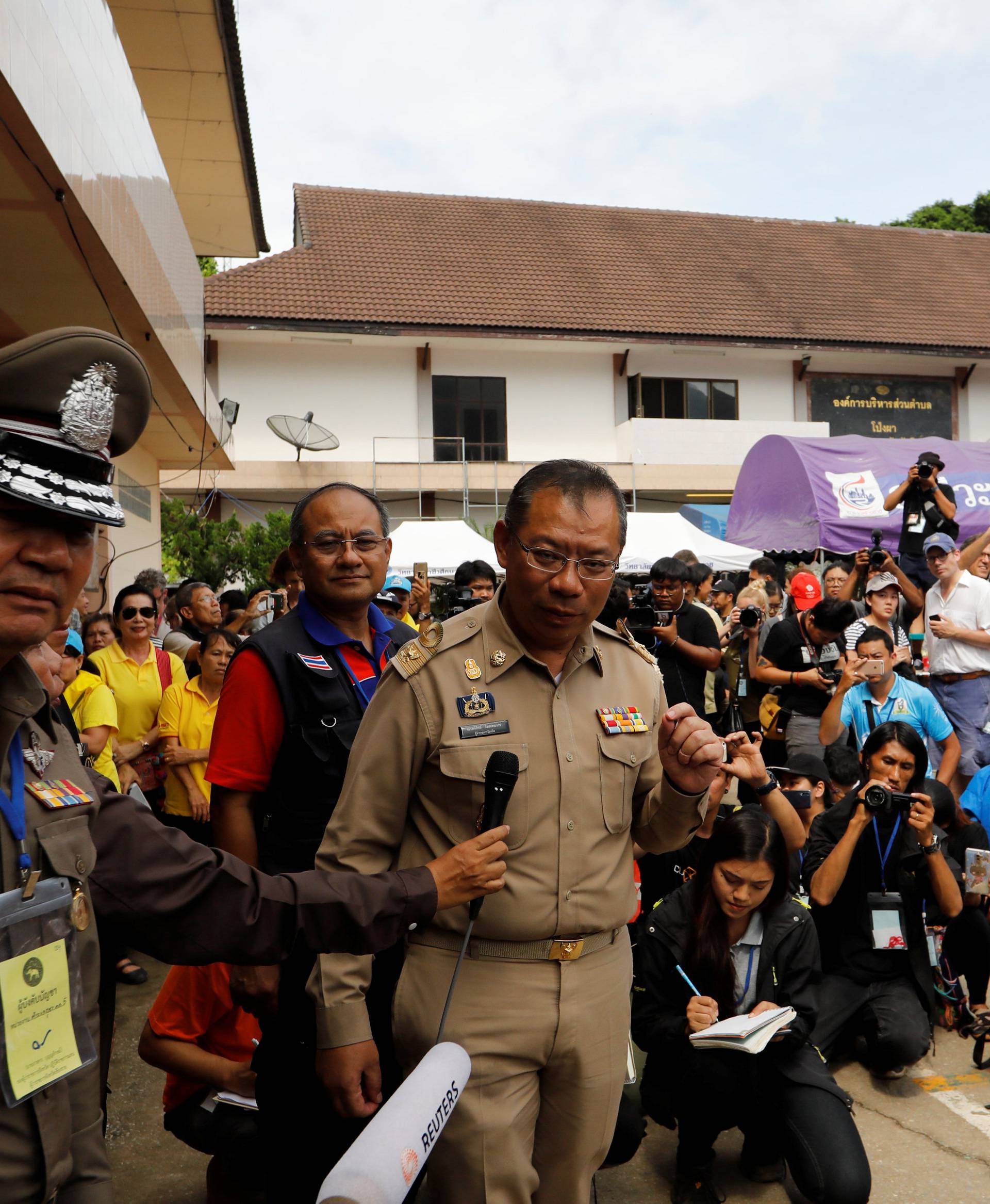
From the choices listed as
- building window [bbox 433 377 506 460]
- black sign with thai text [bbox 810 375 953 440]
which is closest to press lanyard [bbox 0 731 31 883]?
building window [bbox 433 377 506 460]

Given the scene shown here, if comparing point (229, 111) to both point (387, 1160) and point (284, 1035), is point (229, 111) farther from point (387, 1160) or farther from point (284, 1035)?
point (387, 1160)

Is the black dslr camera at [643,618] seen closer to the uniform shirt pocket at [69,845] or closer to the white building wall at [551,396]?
the uniform shirt pocket at [69,845]

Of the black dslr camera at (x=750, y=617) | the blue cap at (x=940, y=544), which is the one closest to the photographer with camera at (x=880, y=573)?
the blue cap at (x=940, y=544)

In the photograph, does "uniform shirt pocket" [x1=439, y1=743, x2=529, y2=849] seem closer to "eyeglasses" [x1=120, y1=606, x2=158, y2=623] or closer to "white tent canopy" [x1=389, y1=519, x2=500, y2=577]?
"eyeglasses" [x1=120, y1=606, x2=158, y2=623]

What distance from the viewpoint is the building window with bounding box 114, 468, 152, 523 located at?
1023cm

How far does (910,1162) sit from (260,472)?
18.6 meters

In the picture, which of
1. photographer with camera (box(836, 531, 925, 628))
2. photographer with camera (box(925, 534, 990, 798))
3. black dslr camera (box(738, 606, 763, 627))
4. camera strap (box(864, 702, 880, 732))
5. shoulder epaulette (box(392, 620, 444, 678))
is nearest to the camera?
shoulder epaulette (box(392, 620, 444, 678))

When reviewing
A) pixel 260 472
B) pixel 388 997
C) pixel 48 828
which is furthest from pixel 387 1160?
pixel 260 472

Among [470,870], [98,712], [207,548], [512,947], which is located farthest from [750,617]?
[207,548]

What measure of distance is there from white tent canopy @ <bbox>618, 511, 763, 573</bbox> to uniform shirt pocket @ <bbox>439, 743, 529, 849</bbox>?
1023cm

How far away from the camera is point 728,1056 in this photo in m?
3.50

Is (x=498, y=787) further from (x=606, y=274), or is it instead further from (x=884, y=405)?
(x=884, y=405)

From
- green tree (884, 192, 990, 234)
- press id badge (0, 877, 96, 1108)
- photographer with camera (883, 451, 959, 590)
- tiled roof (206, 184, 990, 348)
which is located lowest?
press id badge (0, 877, 96, 1108)

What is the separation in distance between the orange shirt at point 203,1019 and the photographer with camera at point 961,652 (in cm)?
470
